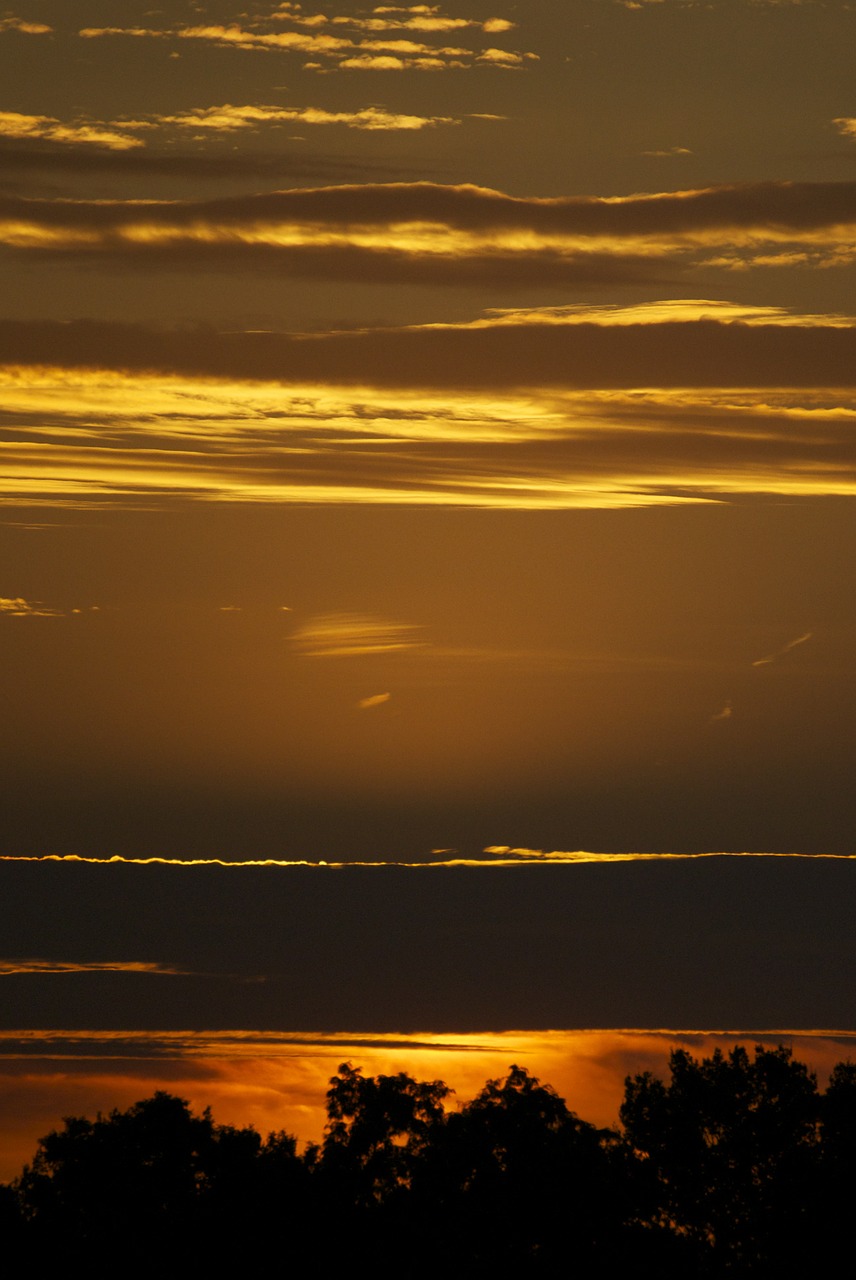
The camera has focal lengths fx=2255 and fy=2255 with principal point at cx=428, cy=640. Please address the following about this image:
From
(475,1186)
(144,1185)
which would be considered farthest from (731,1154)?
(144,1185)

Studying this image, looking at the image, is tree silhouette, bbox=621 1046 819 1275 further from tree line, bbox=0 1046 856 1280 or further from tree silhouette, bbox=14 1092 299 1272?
tree silhouette, bbox=14 1092 299 1272

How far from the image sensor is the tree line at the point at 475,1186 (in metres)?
87.4

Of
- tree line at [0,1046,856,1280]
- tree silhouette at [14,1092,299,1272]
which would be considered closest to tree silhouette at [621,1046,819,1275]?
tree line at [0,1046,856,1280]

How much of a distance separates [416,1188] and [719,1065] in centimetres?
1687

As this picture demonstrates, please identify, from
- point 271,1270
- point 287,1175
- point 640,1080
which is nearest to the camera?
point 271,1270

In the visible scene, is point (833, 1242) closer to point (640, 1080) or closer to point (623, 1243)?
point (623, 1243)

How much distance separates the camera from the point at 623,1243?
87.7 m

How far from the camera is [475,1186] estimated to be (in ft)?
296

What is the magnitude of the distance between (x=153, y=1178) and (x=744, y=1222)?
24.3m

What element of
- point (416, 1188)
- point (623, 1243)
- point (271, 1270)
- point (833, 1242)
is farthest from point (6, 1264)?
point (833, 1242)

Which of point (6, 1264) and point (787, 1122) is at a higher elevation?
point (787, 1122)

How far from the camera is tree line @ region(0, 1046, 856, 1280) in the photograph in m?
87.4

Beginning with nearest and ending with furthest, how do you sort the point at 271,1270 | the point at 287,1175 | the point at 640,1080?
the point at 271,1270 → the point at 287,1175 → the point at 640,1080

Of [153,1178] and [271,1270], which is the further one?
[153,1178]
